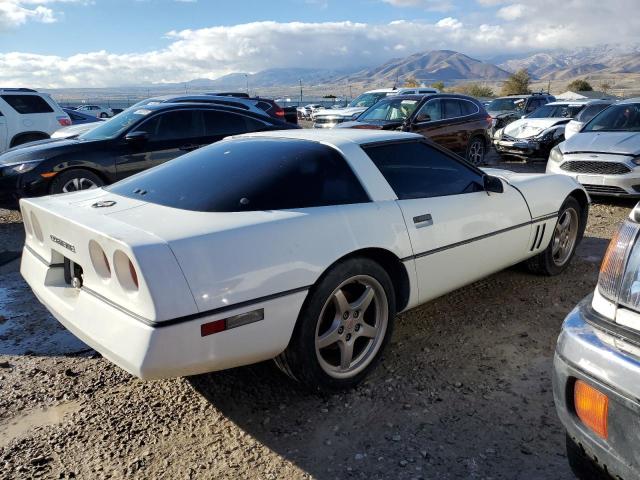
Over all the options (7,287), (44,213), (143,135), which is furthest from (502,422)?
(143,135)

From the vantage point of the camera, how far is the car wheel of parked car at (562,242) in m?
4.41

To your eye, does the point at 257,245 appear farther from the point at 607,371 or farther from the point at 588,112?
the point at 588,112

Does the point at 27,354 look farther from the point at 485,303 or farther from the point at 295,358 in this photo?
the point at 485,303

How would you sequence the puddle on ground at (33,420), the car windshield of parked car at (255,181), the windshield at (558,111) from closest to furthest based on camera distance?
the puddle on ground at (33,420) → the car windshield of parked car at (255,181) → the windshield at (558,111)

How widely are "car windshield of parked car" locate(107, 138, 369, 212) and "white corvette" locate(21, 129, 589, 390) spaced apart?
11mm

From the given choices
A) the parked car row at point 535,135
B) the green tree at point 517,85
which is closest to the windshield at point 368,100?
the parked car row at point 535,135

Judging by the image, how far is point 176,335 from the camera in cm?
214

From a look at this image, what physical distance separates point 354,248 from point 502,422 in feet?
3.74

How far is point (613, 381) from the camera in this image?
1.61 m

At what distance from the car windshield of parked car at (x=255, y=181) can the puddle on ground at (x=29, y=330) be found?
3.83 feet

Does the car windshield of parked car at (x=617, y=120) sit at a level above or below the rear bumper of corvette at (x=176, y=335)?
above

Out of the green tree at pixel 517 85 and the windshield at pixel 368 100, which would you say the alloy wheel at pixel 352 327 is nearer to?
the windshield at pixel 368 100

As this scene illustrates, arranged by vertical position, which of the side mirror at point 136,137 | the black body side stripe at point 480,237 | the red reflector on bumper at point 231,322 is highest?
the side mirror at point 136,137

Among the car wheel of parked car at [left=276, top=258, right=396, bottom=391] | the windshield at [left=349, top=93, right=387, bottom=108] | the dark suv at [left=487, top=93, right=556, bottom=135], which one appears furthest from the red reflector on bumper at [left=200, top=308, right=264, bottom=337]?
the windshield at [left=349, top=93, right=387, bottom=108]
